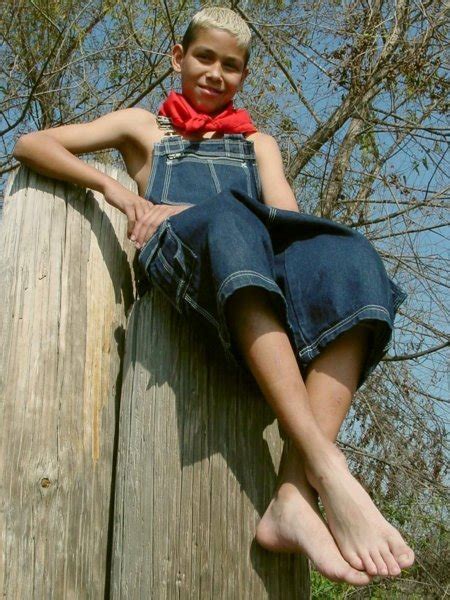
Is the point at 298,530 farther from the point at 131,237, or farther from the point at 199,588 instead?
the point at 131,237

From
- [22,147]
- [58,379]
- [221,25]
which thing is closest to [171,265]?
[58,379]

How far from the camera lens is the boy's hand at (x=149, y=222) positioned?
6.42 ft

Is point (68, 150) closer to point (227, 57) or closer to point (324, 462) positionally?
point (227, 57)

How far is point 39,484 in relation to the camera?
1.74 metres

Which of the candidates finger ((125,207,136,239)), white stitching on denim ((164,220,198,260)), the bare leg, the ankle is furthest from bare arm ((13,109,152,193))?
the ankle

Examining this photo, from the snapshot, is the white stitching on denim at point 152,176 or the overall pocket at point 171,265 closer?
the overall pocket at point 171,265

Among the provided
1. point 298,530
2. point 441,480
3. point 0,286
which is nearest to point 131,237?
point 0,286

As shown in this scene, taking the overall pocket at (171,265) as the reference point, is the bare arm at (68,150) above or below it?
above

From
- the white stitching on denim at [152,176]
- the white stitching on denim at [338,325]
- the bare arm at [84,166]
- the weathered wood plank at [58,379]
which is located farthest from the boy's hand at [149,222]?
the white stitching on denim at [338,325]

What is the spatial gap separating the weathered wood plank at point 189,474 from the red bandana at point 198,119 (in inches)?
27.8

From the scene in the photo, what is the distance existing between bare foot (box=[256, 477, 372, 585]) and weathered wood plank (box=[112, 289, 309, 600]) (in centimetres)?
6

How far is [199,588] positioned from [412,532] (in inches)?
115

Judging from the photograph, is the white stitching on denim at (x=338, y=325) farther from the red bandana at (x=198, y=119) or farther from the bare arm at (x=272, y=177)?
the red bandana at (x=198, y=119)

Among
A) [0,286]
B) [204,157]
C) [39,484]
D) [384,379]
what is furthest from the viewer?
[384,379]
